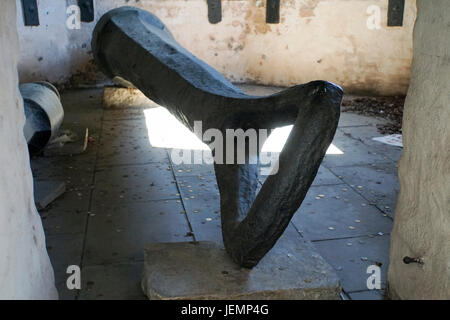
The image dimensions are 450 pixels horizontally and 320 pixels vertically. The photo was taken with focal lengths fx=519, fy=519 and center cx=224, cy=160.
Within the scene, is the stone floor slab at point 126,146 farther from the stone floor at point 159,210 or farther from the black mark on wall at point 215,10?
the black mark on wall at point 215,10

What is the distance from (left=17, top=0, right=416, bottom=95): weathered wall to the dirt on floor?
1.10 ft

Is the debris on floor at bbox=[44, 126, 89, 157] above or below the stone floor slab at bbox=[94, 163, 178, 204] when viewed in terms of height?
above

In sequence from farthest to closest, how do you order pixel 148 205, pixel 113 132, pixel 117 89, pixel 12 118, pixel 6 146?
1. pixel 117 89
2. pixel 113 132
3. pixel 148 205
4. pixel 12 118
5. pixel 6 146

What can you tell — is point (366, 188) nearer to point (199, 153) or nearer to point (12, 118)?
point (199, 153)

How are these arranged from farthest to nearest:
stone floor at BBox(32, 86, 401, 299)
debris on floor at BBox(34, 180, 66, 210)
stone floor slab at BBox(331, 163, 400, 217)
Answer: stone floor slab at BBox(331, 163, 400, 217) < debris on floor at BBox(34, 180, 66, 210) < stone floor at BBox(32, 86, 401, 299)

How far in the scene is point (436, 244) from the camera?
215cm

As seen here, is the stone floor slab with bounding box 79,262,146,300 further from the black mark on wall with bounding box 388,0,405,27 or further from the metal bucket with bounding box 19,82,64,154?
the black mark on wall with bounding box 388,0,405,27

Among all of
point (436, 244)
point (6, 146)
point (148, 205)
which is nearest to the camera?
point (6, 146)

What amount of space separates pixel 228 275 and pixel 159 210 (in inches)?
49.2

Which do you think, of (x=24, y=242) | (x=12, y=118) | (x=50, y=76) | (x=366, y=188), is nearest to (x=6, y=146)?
(x=12, y=118)

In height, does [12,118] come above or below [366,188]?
above

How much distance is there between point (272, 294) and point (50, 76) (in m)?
5.51

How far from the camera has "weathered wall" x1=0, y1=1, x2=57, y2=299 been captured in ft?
5.41

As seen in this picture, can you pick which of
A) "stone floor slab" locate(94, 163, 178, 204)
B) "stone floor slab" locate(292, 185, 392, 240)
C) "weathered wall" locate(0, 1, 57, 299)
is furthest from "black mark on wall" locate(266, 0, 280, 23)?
"weathered wall" locate(0, 1, 57, 299)
